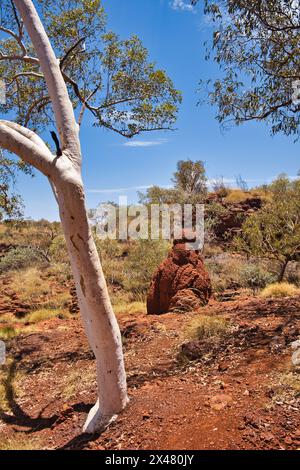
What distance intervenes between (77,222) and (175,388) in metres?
2.29

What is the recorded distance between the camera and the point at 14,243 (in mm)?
29203

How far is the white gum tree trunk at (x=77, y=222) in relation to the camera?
3332 mm

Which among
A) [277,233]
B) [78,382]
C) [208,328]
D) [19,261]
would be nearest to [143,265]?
[277,233]

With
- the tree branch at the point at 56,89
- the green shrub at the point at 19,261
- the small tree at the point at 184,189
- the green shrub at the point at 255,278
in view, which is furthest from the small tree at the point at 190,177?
the tree branch at the point at 56,89

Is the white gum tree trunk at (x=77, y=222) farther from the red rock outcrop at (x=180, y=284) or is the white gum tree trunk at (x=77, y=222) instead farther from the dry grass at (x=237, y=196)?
the dry grass at (x=237, y=196)

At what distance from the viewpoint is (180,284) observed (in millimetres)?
8547

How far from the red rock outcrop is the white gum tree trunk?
4613 mm

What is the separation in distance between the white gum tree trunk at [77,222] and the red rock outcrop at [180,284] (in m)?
4.61

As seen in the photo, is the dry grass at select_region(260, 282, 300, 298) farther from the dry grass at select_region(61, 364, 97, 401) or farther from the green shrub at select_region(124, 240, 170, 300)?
the dry grass at select_region(61, 364, 97, 401)

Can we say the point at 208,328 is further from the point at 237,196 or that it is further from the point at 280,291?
the point at 237,196

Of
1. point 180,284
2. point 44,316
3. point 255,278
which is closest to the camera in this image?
point 180,284

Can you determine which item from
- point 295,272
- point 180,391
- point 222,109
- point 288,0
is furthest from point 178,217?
point 180,391

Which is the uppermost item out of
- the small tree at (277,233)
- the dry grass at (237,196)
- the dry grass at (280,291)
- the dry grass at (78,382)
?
the dry grass at (237,196)
